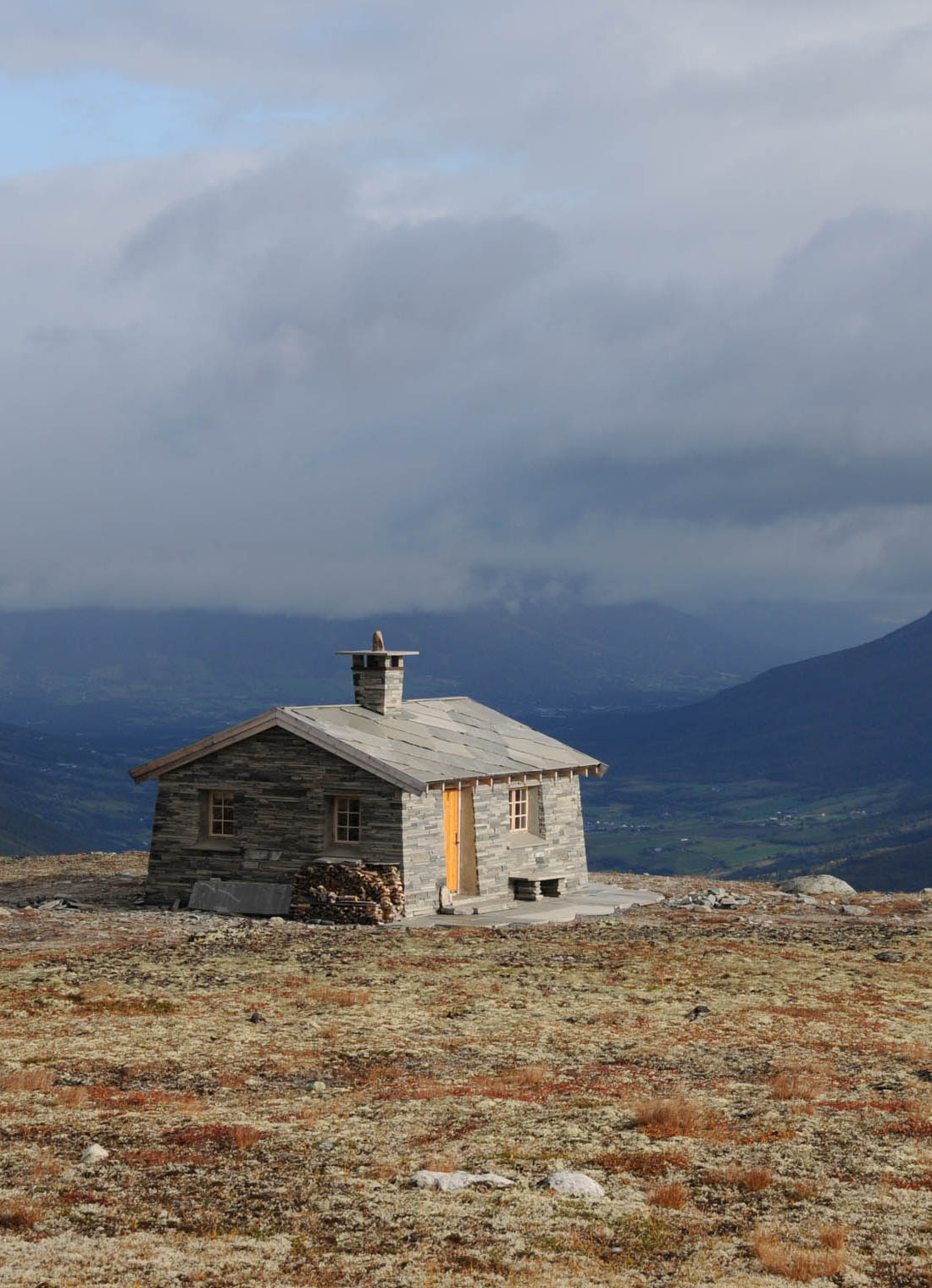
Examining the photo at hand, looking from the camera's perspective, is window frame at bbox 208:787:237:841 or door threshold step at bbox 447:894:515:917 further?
window frame at bbox 208:787:237:841

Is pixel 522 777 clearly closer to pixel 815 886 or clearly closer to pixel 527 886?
pixel 527 886

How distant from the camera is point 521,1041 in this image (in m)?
24.7

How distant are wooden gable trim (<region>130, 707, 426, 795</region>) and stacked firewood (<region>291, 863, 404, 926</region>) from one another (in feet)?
9.34

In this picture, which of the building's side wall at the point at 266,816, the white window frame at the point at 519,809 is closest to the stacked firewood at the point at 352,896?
the building's side wall at the point at 266,816

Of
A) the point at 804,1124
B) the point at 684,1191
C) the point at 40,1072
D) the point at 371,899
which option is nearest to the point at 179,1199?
the point at 684,1191

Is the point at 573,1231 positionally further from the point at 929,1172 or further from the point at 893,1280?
the point at 929,1172

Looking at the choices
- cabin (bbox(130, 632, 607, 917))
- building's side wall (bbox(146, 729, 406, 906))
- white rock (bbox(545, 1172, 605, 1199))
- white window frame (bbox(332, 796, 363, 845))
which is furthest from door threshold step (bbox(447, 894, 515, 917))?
white rock (bbox(545, 1172, 605, 1199))

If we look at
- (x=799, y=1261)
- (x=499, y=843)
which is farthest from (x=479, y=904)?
(x=799, y=1261)

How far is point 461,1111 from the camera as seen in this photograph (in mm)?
19375

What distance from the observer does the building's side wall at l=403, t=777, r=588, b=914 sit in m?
43.2

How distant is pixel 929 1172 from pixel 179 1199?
8.68m

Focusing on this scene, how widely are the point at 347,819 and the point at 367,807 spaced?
1094 mm

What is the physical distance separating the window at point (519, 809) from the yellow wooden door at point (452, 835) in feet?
11.7

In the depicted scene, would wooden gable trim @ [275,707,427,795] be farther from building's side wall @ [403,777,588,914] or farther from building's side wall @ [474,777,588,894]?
building's side wall @ [474,777,588,894]
